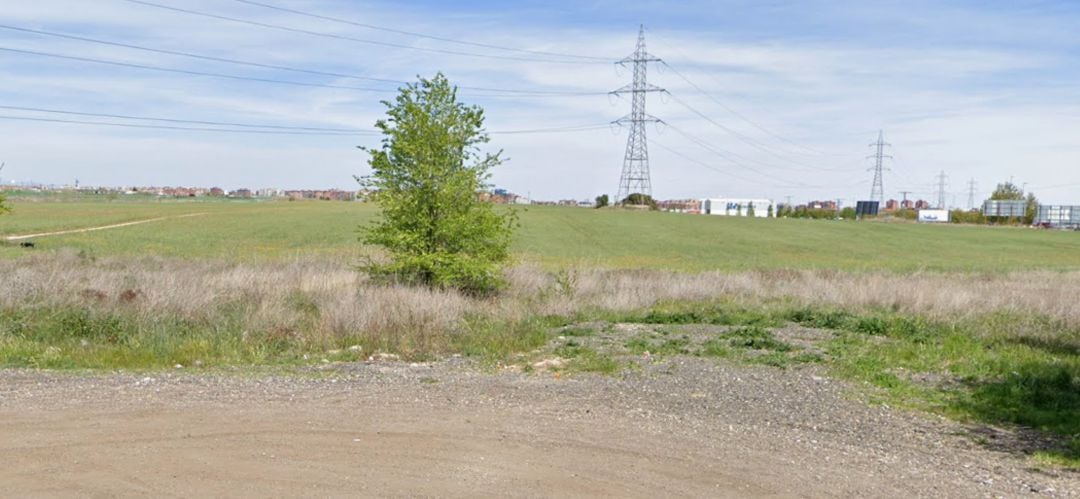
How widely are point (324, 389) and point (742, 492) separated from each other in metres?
5.58

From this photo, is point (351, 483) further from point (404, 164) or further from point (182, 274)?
point (182, 274)

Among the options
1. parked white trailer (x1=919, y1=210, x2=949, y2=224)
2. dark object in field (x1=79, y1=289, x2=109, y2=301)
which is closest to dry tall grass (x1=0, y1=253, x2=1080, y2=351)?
dark object in field (x1=79, y1=289, x2=109, y2=301)

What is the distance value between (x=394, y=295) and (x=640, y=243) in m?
40.8

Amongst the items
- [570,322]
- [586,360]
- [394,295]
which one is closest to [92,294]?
[394,295]

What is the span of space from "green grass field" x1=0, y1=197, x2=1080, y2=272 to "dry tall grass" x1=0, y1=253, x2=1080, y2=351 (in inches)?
316

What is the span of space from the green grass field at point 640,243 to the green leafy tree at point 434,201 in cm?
1124

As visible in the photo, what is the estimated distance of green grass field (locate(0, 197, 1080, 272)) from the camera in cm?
4156

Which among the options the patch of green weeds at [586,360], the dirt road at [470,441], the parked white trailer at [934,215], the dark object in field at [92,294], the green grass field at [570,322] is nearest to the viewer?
the dirt road at [470,441]

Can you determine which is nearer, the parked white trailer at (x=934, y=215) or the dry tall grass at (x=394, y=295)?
the dry tall grass at (x=394, y=295)

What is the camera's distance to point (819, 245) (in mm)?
63969

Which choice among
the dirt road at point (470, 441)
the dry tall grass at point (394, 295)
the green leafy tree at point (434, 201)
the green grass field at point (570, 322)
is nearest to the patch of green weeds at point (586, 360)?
the green grass field at point (570, 322)

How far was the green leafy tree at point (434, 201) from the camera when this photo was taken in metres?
22.0

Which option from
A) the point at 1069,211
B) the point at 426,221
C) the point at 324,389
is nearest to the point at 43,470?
the point at 324,389

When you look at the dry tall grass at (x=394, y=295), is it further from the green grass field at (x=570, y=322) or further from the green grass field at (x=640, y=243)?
the green grass field at (x=640, y=243)
